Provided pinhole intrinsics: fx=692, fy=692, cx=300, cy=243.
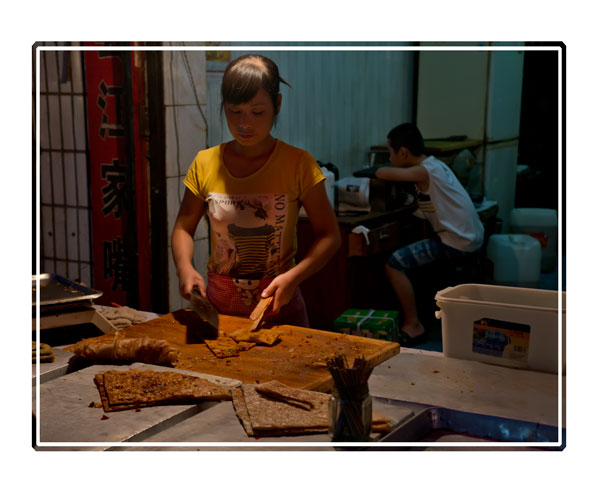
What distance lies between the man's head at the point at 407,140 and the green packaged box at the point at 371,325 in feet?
3.32

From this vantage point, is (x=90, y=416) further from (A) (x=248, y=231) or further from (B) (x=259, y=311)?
(A) (x=248, y=231)

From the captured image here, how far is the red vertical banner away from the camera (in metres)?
3.57

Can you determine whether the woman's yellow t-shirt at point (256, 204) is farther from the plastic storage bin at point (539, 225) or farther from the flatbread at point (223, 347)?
the plastic storage bin at point (539, 225)

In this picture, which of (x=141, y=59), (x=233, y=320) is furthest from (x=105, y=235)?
(x=233, y=320)

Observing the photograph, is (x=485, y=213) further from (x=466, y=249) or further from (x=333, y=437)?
(x=333, y=437)

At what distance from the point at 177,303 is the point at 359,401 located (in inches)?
93.6

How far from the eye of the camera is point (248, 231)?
91.0 inches

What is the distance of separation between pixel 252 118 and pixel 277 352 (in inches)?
29.0

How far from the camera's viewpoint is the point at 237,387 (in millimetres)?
1820

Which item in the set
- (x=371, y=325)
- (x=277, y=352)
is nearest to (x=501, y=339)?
(x=277, y=352)

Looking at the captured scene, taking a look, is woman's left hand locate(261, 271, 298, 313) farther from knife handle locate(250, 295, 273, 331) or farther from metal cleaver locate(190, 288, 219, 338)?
metal cleaver locate(190, 288, 219, 338)

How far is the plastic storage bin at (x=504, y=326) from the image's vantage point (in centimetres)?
193

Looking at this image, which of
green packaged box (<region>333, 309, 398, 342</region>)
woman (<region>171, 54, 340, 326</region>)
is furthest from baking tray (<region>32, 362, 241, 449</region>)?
green packaged box (<region>333, 309, 398, 342</region>)

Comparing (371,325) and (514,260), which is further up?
(514,260)
